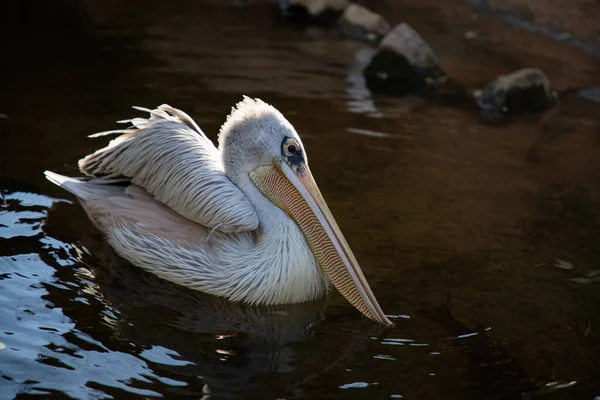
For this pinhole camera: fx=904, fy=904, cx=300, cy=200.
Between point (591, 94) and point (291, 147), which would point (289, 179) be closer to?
point (291, 147)

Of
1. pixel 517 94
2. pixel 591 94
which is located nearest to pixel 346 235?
pixel 517 94

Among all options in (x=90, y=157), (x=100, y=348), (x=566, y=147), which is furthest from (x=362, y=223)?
(x=566, y=147)

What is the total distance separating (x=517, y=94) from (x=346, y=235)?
336 cm

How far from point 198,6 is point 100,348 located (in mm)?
7049

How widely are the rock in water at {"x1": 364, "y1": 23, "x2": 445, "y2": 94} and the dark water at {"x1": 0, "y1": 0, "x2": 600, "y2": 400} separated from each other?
22cm

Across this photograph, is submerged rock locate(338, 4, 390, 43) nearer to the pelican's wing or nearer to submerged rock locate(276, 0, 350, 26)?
submerged rock locate(276, 0, 350, 26)

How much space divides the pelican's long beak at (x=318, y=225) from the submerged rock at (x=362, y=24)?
544cm

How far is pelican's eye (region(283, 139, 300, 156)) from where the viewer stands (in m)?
4.29

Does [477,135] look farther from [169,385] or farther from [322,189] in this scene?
[169,385]

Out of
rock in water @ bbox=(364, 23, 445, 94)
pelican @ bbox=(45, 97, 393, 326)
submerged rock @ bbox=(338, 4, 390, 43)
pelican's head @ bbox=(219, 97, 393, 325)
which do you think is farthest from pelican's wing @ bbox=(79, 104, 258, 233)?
submerged rock @ bbox=(338, 4, 390, 43)

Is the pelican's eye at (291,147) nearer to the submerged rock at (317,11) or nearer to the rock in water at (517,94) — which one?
the rock in water at (517,94)

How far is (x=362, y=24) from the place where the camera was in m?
9.66

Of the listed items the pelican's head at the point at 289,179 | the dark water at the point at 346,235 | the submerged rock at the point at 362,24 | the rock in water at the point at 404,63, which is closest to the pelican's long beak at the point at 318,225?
the pelican's head at the point at 289,179

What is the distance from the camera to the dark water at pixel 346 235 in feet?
12.0
